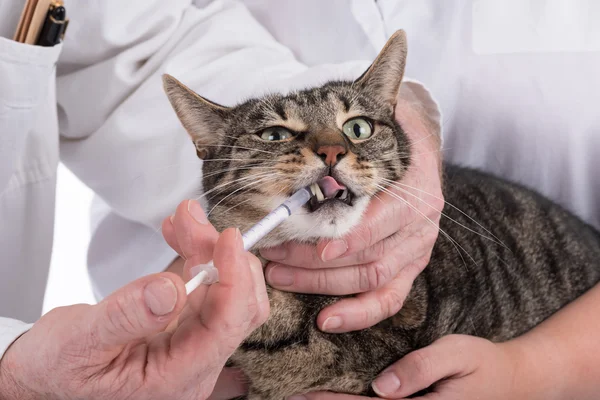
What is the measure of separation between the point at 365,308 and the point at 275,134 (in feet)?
0.92

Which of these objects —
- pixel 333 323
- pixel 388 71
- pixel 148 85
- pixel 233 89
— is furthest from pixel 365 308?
pixel 148 85

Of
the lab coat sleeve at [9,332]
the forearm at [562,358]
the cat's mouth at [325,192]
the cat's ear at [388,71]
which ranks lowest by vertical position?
the forearm at [562,358]

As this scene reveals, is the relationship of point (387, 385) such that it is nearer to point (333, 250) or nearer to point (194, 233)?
point (333, 250)

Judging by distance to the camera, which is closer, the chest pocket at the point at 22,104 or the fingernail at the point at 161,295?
the fingernail at the point at 161,295

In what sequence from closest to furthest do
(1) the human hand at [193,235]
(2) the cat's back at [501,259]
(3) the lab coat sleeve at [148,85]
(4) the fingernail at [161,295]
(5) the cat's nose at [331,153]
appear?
1. (4) the fingernail at [161,295]
2. (1) the human hand at [193,235]
3. (5) the cat's nose at [331,153]
4. (2) the cat's back at [501,259]
5. (3) the lab coat sleeve at [148,85]

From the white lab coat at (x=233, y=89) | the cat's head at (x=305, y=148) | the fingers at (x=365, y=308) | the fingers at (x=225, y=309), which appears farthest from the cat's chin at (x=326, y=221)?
the white lab coat at (x=233, y=89)

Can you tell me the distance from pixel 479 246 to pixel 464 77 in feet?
1.35

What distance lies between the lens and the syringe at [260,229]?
0.61 meters

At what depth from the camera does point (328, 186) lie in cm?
80

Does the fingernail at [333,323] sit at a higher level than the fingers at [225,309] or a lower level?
lower

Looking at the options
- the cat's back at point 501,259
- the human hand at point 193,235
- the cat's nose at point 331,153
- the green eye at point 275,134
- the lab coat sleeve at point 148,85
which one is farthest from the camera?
the lab coat sleeve at point 148,85

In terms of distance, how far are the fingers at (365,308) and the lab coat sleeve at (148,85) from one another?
1.37ft

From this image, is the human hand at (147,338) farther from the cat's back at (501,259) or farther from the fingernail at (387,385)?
the cat's back at (501,259)

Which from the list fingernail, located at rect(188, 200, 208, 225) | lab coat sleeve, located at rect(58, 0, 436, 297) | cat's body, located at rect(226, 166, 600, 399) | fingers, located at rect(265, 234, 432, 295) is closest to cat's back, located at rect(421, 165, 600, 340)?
cat's body, located at rect(226, 166, 600, 399)
